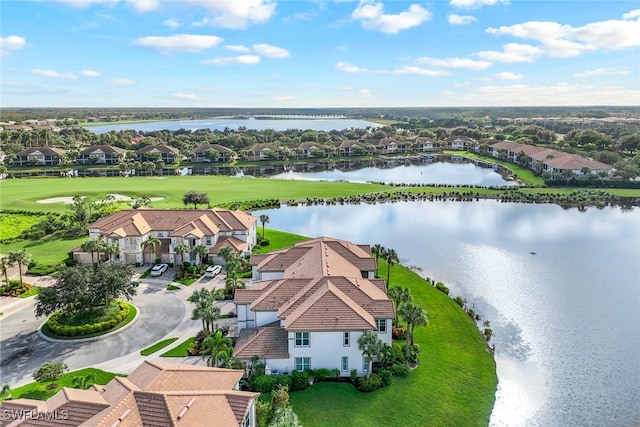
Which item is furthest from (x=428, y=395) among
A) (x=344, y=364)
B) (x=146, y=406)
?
(x=146, y=406)

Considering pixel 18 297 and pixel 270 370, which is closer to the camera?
pixel 270 370

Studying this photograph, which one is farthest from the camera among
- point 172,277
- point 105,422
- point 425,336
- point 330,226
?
point 330,226

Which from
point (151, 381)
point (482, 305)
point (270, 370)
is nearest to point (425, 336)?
point (482, 305)

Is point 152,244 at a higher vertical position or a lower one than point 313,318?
lower

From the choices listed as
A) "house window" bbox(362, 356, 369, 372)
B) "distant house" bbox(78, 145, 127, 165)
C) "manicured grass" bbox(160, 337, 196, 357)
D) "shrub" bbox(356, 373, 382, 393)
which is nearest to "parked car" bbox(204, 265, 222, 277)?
"manicured grass" bbox(160, 337, 196, 357)

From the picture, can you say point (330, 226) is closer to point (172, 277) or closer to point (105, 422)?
point (172, 277)

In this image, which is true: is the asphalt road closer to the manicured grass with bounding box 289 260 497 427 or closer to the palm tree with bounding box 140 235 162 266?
the palm tree with bounding box 140 235 162 266

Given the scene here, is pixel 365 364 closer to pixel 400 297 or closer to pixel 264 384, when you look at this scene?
pixel 264 384
